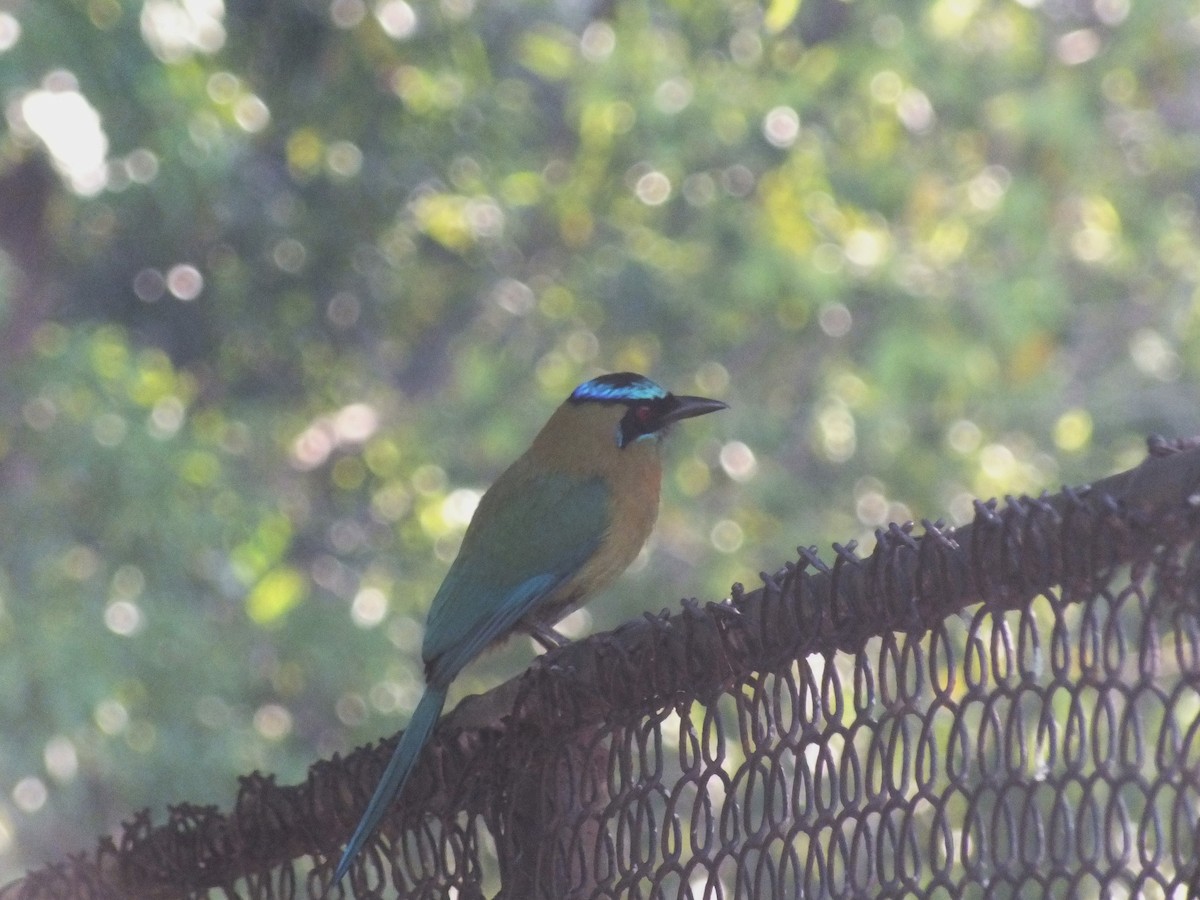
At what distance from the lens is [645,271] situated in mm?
7875

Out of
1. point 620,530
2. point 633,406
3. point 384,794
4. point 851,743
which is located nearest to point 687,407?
point 633,406

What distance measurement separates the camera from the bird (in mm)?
3264

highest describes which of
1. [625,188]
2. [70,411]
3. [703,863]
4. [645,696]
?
[625,188]

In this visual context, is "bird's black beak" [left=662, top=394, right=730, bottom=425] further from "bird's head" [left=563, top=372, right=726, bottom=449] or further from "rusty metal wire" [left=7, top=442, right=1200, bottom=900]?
"rusty metal wire" [left=7, top=442, right=1200, bottom=900]

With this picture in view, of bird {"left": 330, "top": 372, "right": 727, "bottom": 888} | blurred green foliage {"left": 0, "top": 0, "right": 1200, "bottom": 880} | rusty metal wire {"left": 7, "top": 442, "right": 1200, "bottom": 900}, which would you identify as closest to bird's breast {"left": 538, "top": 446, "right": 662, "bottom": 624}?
bird {"left": 330, "top": 372, "right": 727, "bottom": 888}

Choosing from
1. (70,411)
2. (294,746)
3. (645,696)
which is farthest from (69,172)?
(645,696)

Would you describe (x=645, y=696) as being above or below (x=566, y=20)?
below

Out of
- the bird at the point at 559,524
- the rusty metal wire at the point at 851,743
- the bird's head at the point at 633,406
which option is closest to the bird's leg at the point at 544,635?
the bird at the point at 559,524

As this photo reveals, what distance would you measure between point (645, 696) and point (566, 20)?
20.2ft

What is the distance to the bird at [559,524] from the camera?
3.26 meters

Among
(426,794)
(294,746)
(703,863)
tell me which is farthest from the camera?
(294,746)

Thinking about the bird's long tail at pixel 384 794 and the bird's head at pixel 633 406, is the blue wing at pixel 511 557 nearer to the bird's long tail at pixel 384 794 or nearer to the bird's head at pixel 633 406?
the bird's head at pixel 633 406

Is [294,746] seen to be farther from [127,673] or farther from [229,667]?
[127,673]

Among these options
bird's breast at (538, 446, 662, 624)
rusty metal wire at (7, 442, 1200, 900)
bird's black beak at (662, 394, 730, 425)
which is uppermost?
bird's black beak at (662, 394, 730, 425)
